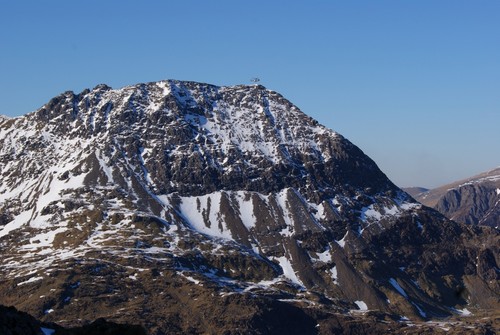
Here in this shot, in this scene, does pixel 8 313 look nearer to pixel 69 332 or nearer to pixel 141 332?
pixel 69 332

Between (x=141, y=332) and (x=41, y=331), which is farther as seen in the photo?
(x=41, y=331)

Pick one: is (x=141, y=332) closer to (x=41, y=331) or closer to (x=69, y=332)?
(x=69, y=332)

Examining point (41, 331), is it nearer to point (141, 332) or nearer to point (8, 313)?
point (8, 313)

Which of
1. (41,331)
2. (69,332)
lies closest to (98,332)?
(69,332)

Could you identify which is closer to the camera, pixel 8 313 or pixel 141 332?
pixel 141 332

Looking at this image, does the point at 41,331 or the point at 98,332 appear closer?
the point at 98,332

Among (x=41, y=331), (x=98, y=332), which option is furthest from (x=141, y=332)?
(x=41, y=331)

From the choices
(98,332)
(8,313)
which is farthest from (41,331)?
(98,332)
